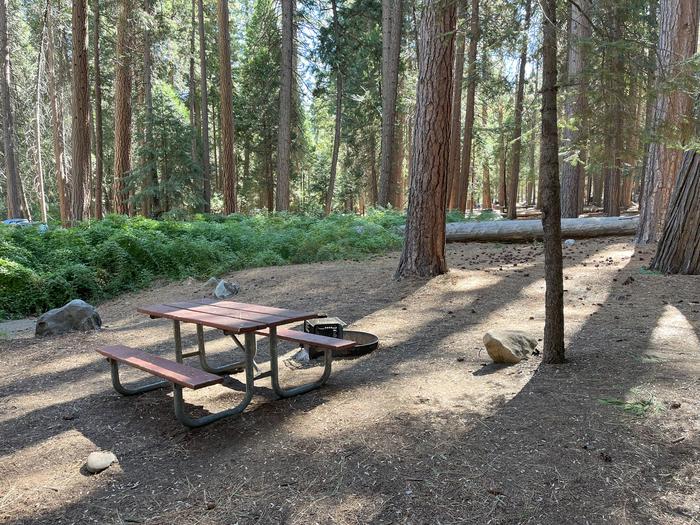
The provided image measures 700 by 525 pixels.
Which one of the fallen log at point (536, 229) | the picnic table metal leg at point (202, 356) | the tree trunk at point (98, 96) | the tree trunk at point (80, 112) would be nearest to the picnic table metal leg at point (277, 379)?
the picnic table metal leg at point (202, 356)

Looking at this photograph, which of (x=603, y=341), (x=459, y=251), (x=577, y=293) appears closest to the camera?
(x=603, y=341)

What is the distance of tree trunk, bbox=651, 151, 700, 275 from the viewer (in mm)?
6922

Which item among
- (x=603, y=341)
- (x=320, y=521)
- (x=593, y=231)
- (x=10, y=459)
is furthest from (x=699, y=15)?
(x=10, y=459)

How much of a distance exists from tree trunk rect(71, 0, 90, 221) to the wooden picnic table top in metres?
9.54

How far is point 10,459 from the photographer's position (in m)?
3.25

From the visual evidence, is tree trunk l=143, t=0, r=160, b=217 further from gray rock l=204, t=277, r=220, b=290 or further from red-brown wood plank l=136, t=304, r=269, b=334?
red-brown wood plank l=136, t=304, r=269, b=334

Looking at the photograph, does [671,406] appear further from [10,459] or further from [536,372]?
[10,459]

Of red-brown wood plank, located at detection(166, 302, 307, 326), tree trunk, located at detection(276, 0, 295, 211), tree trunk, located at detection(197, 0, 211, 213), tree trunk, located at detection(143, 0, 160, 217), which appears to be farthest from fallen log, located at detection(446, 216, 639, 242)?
tree trunk, located at detection(143, 0, 160, 217)

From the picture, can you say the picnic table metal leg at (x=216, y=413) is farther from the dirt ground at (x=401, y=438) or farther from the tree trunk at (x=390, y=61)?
the tree trunk at (x=390, y=61)

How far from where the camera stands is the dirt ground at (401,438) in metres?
2.55

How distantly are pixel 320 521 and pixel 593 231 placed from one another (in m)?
11.4

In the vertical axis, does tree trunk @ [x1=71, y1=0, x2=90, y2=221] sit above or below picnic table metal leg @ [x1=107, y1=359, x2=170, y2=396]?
above

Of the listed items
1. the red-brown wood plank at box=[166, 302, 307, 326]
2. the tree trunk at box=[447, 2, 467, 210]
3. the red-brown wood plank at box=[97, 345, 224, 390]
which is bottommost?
the red-brown wood plank at box=[97, 345, 224, 390]

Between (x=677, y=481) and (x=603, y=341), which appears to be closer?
(x=677, y=481)
